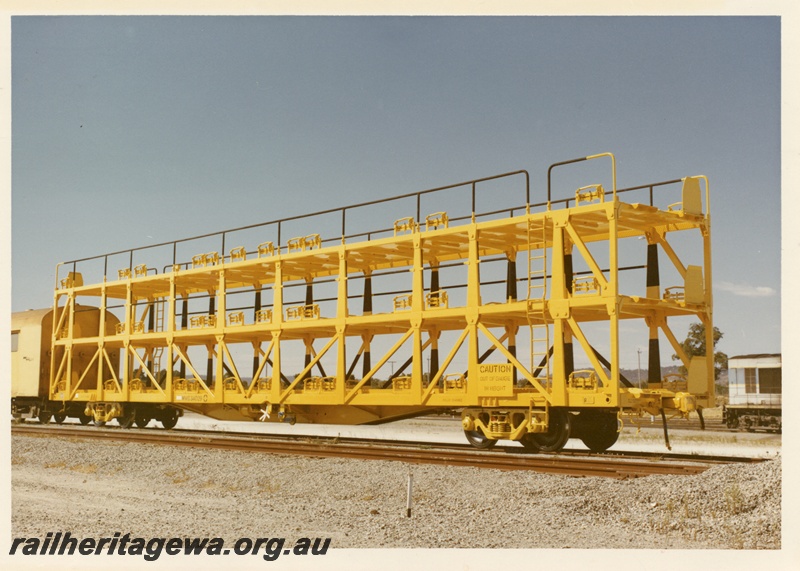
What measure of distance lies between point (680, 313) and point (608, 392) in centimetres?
327

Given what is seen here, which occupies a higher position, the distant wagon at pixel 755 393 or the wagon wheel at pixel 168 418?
the distant wagon at pixel 755 393

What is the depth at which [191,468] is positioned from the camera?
1669 cm

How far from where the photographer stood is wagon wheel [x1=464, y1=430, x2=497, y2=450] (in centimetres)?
1892

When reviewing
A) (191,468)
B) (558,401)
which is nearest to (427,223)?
(558,401)

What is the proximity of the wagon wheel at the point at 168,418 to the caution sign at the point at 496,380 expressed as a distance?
16491 millimetres

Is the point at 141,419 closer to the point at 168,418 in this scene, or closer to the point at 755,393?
the point at 168,418

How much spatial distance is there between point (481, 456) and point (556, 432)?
2061 mm

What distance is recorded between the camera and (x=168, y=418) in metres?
30.7

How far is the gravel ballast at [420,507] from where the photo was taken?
33.3 ft

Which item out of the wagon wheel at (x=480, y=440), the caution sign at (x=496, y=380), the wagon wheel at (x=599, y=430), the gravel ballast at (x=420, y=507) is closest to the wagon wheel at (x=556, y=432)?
the wagon wheel at (x=599, y=430)

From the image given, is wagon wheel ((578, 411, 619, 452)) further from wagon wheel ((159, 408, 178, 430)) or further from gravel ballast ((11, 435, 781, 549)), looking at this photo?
wagon wheel ((159, 408, 178, 430))

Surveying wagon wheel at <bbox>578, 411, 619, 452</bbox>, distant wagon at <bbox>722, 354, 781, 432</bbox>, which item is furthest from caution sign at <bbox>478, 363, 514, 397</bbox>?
distant wagon at <bbox>722, 354, 781, 432</bbox>

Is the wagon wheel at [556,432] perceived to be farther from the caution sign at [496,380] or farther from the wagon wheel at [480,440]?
the wagon wheel at [480,440]
